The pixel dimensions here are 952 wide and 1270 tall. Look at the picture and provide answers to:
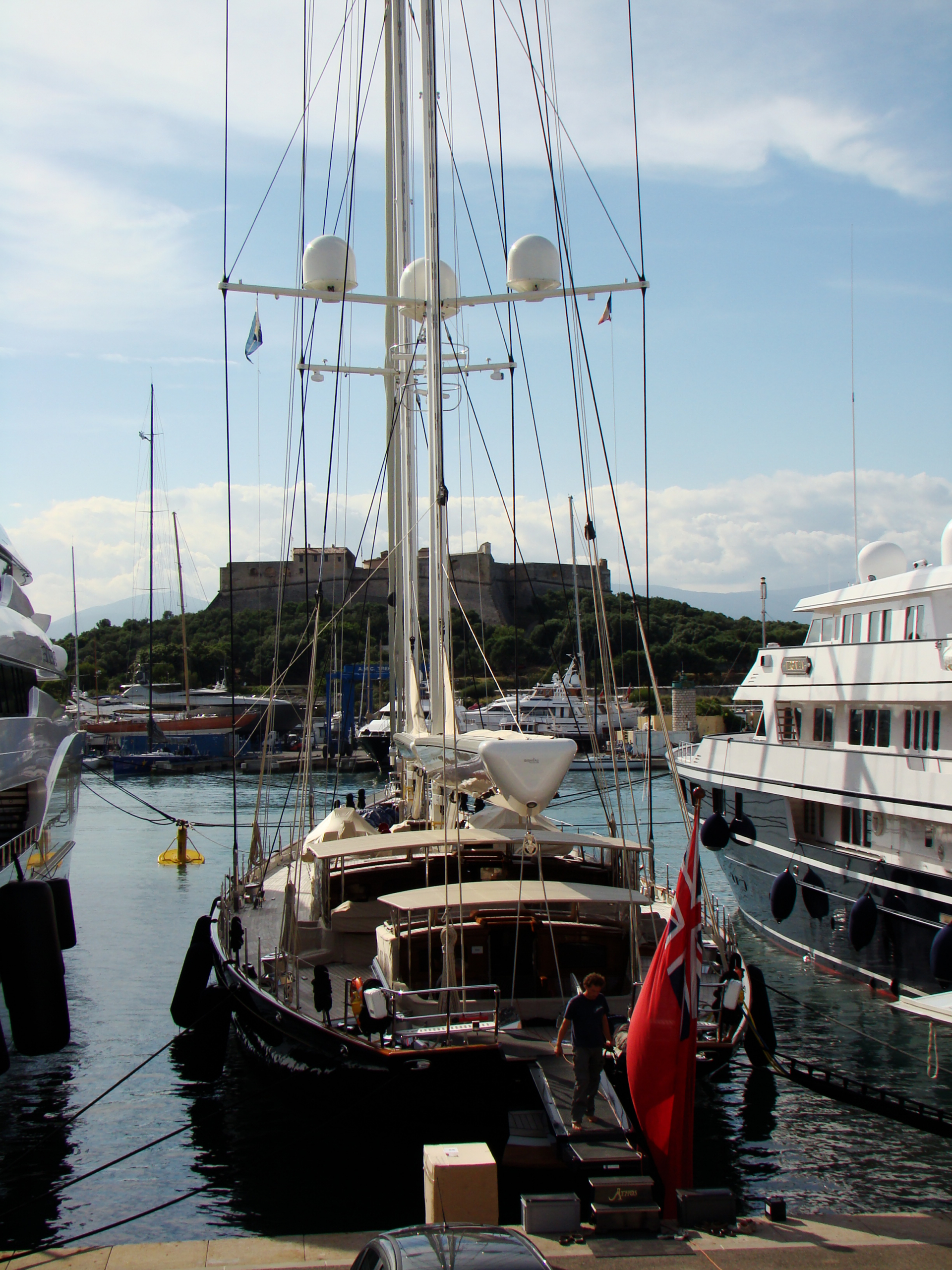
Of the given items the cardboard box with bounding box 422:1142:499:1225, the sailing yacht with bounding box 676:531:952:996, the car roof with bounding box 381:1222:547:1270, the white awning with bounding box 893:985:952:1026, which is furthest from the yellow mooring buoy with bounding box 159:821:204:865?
the car roof with bounding box 381:1222:547:1270

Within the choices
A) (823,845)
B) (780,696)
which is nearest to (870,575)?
(780,696)

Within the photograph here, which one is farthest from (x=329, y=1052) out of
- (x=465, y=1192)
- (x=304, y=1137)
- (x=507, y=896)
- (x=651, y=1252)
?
(x=651, y=1252)

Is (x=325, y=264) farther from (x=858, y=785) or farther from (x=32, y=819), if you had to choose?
(x=858, y=785)

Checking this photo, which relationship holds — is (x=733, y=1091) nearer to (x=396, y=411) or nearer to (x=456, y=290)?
(x=396, y=411)

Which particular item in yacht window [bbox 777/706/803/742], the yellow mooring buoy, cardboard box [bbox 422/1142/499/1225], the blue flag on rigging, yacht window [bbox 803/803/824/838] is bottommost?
the yellow mooring buoy

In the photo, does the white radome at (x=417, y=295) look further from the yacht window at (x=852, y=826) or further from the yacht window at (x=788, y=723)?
the yacht window at (x=852, y=826)

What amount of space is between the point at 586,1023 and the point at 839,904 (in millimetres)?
10631

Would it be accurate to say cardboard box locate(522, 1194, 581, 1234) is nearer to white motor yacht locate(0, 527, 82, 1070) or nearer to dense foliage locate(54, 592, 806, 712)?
white motor yacht locate(0, 527, 82, 1070)

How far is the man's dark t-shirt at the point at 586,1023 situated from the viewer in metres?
9.24

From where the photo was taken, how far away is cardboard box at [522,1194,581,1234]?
775 cm

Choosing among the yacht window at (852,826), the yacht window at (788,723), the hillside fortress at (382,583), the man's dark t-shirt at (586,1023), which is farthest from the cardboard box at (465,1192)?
the hillside fortress at (382,583)

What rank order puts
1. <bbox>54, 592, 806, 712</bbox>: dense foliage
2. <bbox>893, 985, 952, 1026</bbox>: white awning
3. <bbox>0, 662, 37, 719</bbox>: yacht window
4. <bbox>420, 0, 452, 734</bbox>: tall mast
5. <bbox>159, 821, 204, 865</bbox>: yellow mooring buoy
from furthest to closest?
<bbox>54, 592, 806, 712</bbox>: dense foliage → <bbox>159, 821, 204, 865</bbox>: yellow mooring buoy → <bbox>420, 0, 452, 734</bbox>: tall mast → <bbox>0, 662, 37, 719</bbox>: yacht window → <bbox>893, 985, 952, 1026</bbox>: white awning

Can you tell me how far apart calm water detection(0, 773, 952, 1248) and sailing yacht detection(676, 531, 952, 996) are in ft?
3.86

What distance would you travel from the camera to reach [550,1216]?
775 centimetres
